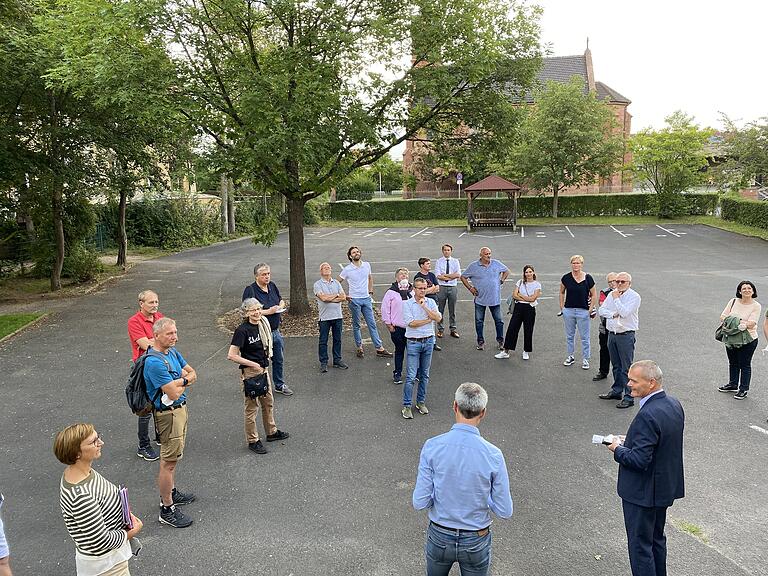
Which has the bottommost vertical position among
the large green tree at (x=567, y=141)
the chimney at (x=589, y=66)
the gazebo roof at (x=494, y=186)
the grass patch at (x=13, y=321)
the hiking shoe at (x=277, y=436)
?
the hiking shoe at (x=277, y=436)

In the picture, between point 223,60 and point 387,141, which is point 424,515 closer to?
point 387,141

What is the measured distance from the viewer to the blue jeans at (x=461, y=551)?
3039 mm

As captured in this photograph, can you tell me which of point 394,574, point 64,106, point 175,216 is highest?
point 64,106

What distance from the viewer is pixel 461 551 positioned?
119 inches

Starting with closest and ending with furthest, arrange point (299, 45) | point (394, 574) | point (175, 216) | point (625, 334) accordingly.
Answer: point (394, 574), point (625, 334), point (299, 45), point (175, 216)

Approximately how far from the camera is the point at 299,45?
9.91m

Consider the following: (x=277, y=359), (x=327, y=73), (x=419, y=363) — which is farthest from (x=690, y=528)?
(x=327, y=73)

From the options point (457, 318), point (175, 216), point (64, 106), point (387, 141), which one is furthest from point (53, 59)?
point (175, 216)

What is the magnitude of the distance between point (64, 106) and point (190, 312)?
7.08 m

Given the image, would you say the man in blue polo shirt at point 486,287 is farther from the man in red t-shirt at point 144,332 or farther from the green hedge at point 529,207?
the green hedge at point 529,207

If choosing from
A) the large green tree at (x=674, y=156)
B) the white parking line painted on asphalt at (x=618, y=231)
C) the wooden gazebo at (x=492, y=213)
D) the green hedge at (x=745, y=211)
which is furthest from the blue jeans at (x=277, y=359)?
the large green tree at (x=674, y=156)

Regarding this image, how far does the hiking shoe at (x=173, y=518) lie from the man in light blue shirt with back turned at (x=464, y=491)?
255cm

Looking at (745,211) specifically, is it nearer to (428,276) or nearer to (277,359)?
(428,276)

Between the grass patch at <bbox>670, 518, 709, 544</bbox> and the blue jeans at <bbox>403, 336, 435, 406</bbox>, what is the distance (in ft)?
9.99
